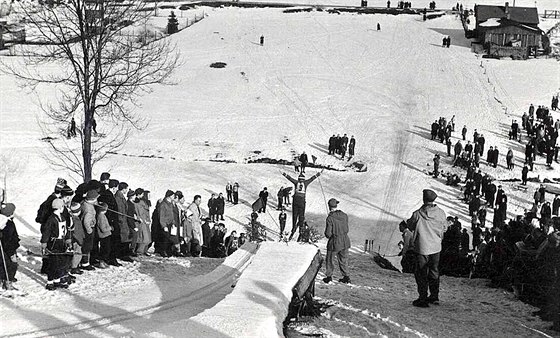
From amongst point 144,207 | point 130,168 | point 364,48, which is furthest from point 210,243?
point 364,48

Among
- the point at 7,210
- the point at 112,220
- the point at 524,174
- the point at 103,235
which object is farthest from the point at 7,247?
the point at 524,174

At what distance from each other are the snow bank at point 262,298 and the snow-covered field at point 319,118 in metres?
0.90

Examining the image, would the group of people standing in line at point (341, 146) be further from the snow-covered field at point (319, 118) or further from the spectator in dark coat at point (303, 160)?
the spectator in dark coat at point (303, 160)

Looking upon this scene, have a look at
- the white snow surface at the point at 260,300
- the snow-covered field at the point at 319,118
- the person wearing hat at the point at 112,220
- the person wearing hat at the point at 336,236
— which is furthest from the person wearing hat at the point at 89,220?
the person wearing hat at the point at 336,236

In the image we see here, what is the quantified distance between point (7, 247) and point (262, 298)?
4.83 meters

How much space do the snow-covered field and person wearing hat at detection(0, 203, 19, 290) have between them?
409 mm

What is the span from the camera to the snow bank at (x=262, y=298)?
20.8 feet

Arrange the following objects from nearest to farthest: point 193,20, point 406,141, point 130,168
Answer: point 130,168, point 406,141, point 193,20

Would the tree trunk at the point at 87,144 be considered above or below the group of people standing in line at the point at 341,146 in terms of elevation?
above

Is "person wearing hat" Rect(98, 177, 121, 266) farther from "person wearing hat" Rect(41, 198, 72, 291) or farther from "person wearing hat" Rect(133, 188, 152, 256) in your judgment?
"person wearing hat" Rect(41, 198, 72, 291)

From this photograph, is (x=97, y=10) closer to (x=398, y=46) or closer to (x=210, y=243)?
(x=210, y=243)

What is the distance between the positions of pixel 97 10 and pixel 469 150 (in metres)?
20.6

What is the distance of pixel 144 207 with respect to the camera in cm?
1348

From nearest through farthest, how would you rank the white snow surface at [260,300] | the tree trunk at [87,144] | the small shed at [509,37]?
the white snow surface at [260,300] → the tree trunk at [87,144] → the small shed at [509,37]
